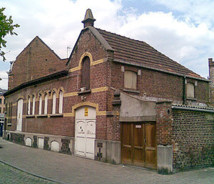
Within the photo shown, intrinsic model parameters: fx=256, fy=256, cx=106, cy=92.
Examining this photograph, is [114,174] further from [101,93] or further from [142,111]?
[101,93]

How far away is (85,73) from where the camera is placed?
16.6 m

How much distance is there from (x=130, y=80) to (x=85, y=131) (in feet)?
13.9

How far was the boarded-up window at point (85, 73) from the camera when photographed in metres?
16.3

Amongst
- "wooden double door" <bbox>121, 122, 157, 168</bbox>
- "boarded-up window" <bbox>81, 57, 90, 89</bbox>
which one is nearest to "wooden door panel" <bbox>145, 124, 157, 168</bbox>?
"wooden double door" <bbox>121, 122, 157, 168</bbox>

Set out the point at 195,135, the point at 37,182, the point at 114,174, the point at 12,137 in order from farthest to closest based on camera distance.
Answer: the point at 12,137 → the point at 195,135 → the point at 114,174 → the point at 37,182

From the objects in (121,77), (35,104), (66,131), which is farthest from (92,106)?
(35,104)

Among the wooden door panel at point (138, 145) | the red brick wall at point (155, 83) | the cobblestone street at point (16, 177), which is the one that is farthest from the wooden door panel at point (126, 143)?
the cobblestone street at point (16, 177)

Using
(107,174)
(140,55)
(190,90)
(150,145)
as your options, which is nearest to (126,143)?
(150,145)

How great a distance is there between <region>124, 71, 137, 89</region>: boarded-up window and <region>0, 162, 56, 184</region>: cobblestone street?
7.50 metres

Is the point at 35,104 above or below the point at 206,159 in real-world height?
above

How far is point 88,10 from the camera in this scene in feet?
57.5

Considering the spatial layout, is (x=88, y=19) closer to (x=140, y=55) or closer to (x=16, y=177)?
(x=140, y=55)

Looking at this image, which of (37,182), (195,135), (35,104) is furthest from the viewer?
(35,104)

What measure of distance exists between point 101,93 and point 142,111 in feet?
10.9
